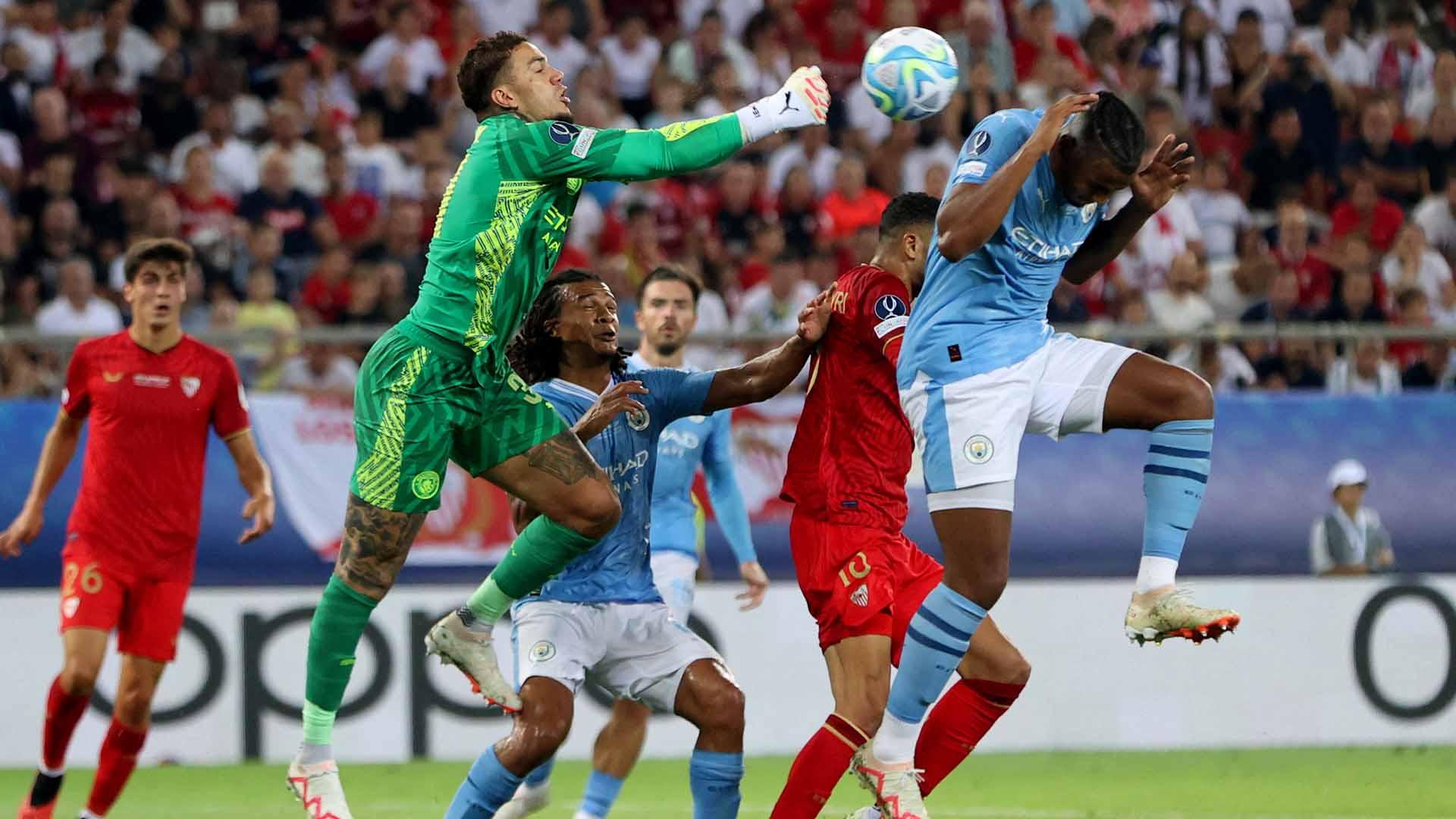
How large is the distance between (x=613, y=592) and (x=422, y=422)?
3.52 ft

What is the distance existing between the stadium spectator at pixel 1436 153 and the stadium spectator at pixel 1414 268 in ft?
4.36

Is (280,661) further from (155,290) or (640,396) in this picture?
(640,396)

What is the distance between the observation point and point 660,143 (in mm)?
6484

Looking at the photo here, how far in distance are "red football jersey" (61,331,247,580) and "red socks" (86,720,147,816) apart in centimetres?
82

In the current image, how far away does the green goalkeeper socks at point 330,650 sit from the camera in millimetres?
6645

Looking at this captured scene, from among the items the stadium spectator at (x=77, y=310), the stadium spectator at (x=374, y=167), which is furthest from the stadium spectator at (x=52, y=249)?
the stadium spectator at (x=374, y=167)

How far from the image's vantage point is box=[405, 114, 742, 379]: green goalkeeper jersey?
6.50 metres

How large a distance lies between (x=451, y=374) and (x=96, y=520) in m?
3.38

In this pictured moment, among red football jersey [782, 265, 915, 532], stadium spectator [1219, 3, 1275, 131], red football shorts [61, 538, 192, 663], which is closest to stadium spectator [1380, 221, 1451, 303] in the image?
stadium spectator [1219, 3, 1275, 131]

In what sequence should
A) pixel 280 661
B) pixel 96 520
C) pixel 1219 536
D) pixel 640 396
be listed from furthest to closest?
1. pixel 1219 536
2. pixel 280 661
3. pixel 96 520
4. pixel 640 396

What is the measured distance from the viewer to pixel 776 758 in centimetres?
1238

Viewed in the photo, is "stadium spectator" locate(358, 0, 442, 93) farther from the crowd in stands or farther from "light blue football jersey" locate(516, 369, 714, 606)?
"light blue football jersey" locate(516, 369, 714, 606)

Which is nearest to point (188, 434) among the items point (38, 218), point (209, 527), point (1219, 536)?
point (209, 527)

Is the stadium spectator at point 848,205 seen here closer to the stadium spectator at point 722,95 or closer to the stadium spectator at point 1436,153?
the stadium spectator at point 722,95
